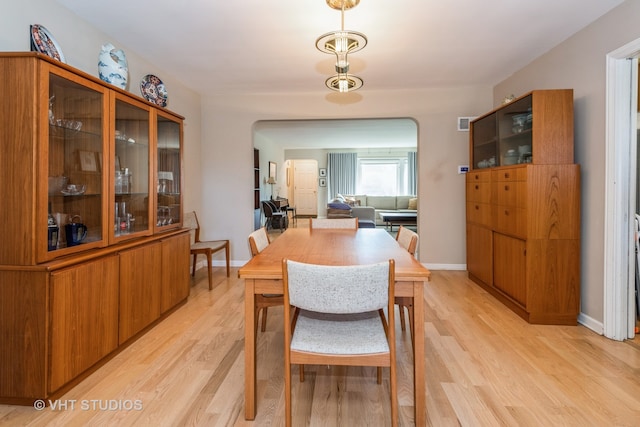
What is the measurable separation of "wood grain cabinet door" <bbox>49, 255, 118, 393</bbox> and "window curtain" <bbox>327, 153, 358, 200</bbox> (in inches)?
340

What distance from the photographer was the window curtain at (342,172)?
1027 cm

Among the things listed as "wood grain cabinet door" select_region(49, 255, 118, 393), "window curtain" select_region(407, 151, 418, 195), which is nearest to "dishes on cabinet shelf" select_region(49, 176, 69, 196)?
"wood grain cabinet door" select_region(49, 255, 118, 393)

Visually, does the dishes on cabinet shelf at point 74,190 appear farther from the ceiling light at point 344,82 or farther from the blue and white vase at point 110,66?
the ceiling light at point 344,82

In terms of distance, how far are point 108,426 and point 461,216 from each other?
3975 millimetres

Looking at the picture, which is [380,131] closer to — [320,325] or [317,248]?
[317,248]

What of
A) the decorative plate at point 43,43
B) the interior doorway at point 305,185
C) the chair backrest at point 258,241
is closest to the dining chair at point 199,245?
the chair backrest at point 258,241

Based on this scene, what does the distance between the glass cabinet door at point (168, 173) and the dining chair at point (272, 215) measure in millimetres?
4646

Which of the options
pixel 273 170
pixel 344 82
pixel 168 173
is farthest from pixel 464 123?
pixel 273 170

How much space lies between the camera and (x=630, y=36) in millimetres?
2107

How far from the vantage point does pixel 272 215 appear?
303 inches

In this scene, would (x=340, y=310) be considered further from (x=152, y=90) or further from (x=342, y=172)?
(x=342, y=172)

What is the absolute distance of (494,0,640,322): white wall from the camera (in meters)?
2.27

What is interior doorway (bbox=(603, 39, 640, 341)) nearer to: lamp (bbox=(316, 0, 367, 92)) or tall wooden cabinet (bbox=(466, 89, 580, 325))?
tall wooden cabinet (bbox=(466, 89, 580, 325))

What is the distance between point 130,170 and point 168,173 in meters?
0.48
